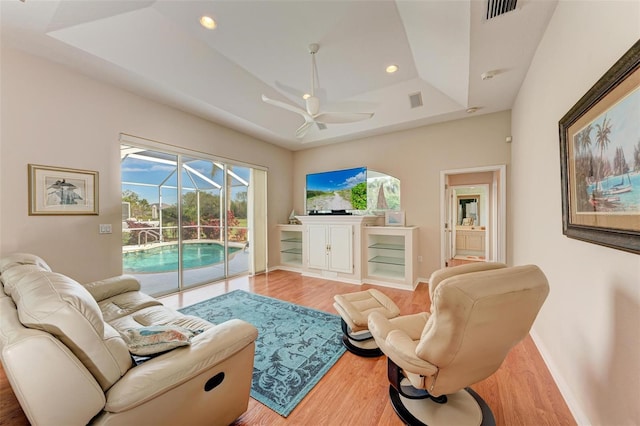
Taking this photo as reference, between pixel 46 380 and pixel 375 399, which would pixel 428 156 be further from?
pixel 46 380

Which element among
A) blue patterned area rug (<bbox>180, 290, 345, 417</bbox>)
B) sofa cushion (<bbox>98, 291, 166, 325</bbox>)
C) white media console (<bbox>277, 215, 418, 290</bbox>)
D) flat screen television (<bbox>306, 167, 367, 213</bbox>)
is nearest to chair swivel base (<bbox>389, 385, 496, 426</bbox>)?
blue patterned area rug (<bbox>180, 290, 345, 417</bbox>)

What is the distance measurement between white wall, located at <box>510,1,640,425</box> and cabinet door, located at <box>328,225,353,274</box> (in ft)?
8.50

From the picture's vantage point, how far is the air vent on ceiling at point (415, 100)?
3714 mm

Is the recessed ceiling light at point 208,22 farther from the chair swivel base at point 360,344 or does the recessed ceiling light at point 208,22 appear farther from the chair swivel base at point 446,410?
the chair swivel base at point 446,410

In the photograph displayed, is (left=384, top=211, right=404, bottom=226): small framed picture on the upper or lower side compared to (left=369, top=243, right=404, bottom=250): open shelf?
upper

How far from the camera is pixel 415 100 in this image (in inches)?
150

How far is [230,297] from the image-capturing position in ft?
12.1

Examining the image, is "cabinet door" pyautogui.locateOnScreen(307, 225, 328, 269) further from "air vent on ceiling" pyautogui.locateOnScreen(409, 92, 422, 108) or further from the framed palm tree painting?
the framed palm tree painting

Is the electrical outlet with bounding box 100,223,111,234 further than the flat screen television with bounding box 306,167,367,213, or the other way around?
the flat screen television with bounding box 306,167,367,213

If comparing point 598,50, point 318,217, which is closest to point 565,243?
point 598,50

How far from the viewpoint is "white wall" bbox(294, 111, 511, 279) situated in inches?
153

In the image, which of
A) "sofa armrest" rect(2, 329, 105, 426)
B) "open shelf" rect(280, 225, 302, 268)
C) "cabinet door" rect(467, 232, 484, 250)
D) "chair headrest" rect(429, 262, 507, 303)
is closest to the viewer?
"sofa armrest" rect(2, 329, 105, 426)

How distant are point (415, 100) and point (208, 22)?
3.00 m

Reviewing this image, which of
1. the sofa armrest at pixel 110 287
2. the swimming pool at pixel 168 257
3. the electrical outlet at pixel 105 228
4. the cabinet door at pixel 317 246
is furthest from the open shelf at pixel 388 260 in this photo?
the electrical outlet at pixel 105 228
